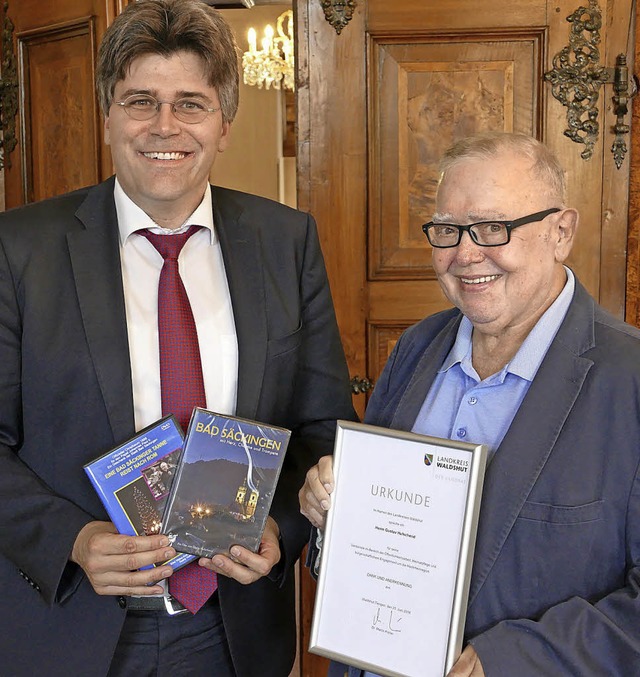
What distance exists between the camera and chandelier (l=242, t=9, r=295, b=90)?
267 inches

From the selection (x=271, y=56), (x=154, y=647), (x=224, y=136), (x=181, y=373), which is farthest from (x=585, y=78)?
(x=271, y=56)

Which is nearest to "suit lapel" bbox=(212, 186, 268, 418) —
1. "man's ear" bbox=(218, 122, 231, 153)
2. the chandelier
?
"man's ear" bbox=(218, 122, 231, 153)

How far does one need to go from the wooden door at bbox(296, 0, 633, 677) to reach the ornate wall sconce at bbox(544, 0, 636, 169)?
10 mm

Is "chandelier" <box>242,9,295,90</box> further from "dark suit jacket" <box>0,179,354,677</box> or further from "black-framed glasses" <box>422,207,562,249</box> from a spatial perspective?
"black-framed glasses" <box>422,207,562,249</box>

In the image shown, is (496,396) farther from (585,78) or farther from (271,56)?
(271,56)

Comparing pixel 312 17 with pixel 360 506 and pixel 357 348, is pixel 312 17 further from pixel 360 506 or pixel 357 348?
pixel 360 506

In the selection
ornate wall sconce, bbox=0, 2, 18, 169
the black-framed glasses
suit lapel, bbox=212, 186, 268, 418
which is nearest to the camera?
the black-framed glasses

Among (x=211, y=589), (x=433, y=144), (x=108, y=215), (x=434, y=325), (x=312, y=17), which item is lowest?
(x=211, y=589)

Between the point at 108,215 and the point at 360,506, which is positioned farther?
the point at 108,215

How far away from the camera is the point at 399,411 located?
1.65 metres

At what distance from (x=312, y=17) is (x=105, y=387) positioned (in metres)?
1.97

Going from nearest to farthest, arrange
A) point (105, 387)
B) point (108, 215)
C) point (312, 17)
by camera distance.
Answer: point (105, 387), point (108, 215), point (312, 17)

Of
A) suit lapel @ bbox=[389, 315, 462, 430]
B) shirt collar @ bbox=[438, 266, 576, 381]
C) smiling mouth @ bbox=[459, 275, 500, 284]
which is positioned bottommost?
suit lapel @ bbox=[389, 315, 462, 430]

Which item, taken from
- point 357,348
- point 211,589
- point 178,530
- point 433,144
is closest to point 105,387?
point 178,530
